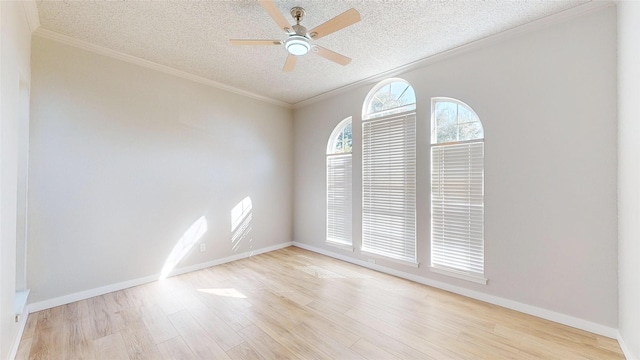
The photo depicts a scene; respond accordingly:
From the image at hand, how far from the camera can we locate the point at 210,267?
3980 millimetres

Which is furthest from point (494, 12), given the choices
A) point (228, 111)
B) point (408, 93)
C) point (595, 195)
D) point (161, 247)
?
point (161, 247)

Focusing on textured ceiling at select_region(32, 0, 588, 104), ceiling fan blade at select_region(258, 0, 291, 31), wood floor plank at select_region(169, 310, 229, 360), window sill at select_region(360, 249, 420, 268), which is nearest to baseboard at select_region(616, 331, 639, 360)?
window sill at select_region(360, 249, 420, 268)

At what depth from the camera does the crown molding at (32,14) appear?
7.32 ft

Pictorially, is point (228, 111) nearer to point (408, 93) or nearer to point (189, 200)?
point (189, 200)

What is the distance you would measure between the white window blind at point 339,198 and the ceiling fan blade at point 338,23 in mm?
2410

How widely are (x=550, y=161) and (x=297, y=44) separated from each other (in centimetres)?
272

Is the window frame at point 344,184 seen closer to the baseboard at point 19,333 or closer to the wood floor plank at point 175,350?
the wood floor plank at point 175,350

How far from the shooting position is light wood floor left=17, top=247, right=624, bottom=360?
2.05m

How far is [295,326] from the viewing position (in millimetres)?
2402

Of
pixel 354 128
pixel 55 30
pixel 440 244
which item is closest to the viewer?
pixel 55 30

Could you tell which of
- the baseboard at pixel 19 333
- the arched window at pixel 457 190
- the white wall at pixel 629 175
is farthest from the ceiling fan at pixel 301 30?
the baseboard at pixel 19 333

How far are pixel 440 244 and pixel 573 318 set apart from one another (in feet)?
4.25

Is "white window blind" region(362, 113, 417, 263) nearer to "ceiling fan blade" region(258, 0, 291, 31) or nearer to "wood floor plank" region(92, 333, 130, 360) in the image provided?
"ceiling fan blade" region(258, 0, 291, 31)

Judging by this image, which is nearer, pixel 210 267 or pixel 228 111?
pixel 210 267
